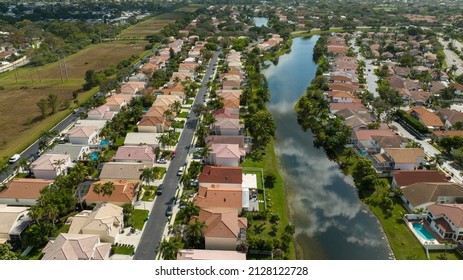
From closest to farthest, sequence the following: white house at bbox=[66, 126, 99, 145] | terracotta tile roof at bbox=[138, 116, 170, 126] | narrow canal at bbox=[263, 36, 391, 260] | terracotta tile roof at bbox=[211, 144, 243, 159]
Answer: narrow canal at bbox=[263, 36, 391, 260] → terracotta tile roof at bbox=[211, 144, 243, 159] → white house at bbox=[66, 126, 99, 145] → terracotta tile roof at bbox=[138, 116, 170, 126]

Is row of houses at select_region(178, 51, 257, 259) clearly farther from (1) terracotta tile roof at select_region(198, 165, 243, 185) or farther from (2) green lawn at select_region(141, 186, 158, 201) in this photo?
(2) green lawn at select_region(141, 186, 158, 201)

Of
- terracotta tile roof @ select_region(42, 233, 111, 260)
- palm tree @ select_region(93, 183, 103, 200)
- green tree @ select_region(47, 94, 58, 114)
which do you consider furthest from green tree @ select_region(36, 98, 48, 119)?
terracotta tile roof @ select_region(42, 233, 111, 260)

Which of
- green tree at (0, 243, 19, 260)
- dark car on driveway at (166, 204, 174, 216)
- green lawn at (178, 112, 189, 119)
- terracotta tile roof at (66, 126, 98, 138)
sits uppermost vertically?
green tree at (0, 243, 19, 260)

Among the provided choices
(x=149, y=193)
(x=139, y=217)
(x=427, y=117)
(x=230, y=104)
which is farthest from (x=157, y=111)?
(x=427, y=117)

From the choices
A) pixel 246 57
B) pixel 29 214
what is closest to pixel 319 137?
pixel 29 214

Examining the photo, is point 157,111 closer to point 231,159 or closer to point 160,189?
point 231,159

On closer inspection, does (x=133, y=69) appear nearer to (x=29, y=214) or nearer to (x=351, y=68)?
(x=351, y=68)

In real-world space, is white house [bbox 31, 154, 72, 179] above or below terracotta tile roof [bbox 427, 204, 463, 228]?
below

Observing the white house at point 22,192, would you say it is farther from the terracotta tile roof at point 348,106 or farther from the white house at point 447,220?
the terracotta tile roof at point 348,106
